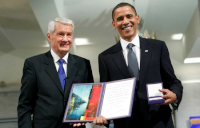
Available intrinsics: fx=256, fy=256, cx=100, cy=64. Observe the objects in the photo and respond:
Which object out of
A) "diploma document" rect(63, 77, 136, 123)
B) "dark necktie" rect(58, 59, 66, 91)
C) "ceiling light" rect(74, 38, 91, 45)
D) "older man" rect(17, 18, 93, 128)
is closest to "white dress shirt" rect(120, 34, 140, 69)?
"diploma document" rect(63, 77, 136, 123)

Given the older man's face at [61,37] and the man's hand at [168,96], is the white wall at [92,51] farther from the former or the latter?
the man's hand at [168,96]

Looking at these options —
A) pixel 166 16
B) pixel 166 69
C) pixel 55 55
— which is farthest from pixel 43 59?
pixel 166 16

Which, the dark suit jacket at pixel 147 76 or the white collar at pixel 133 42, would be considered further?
the white collar at pixel 133 42

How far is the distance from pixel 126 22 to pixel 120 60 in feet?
0.93

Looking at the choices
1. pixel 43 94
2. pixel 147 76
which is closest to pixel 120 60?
pixel 147 76

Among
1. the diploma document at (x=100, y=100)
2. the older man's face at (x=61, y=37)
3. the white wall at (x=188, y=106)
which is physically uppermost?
the older man's face at (x=61, y=37)

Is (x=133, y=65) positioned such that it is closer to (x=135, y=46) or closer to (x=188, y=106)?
(x=135, y=46)

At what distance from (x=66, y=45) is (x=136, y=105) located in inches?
28.3

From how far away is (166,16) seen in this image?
7.42 metres

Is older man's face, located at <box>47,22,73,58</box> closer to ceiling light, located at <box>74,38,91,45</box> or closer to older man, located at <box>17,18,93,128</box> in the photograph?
older man, located at <box>17,18,93,128</box>

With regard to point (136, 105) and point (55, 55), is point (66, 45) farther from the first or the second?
point (136, 105)

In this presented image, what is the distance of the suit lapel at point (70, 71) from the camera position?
1.92 m

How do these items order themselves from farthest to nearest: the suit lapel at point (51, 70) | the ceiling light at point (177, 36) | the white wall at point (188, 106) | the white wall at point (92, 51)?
1. the white wall at point (92, 51)
2. the ceiling light at point (177, 36)
3. the white wall at point (188, 106)
4. the suit lapel at point (51, 70)

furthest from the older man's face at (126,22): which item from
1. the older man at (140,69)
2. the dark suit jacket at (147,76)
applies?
→ the dark suit jacket at (147,76)
